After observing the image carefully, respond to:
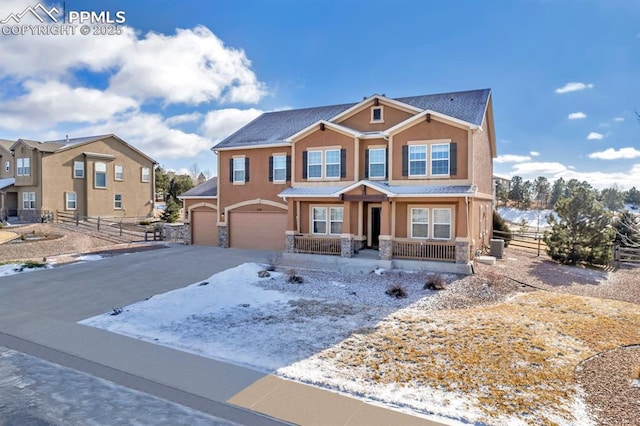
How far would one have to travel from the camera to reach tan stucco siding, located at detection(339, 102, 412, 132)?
58.1 feet

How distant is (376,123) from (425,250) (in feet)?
22.6

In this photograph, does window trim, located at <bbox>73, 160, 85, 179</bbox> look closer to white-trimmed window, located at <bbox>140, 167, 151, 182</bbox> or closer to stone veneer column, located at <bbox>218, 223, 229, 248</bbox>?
white-trimmed window, located at <bbox>140, 167, 151, 182</bbox>

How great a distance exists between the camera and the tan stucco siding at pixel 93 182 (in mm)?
29641

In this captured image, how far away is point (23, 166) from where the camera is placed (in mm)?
30047

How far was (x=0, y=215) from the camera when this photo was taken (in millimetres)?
31250

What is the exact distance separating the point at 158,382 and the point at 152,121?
29.9m

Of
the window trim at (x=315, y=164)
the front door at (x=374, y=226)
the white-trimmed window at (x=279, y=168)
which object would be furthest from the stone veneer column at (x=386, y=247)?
the white-trimmed window at (x=279, y=168)

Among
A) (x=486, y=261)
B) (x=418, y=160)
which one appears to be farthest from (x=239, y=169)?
(x=486, y=261)

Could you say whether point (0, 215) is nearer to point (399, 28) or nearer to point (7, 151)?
point (7, 151)

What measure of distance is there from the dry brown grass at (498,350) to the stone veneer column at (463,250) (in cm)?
442

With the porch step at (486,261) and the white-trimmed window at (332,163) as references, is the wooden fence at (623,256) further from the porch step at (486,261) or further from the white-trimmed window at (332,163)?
the white-trimmed window at (332,163)

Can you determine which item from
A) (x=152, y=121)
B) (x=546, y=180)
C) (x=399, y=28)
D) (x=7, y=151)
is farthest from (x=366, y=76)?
(x=546, y=180)

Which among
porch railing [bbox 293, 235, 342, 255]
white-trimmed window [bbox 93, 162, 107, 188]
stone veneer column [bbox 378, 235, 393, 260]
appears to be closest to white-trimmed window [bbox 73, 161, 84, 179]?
white-trimmed window [bbox 93, 162, 107, 188]

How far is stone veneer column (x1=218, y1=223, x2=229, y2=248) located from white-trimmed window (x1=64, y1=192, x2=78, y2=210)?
59.3ft
